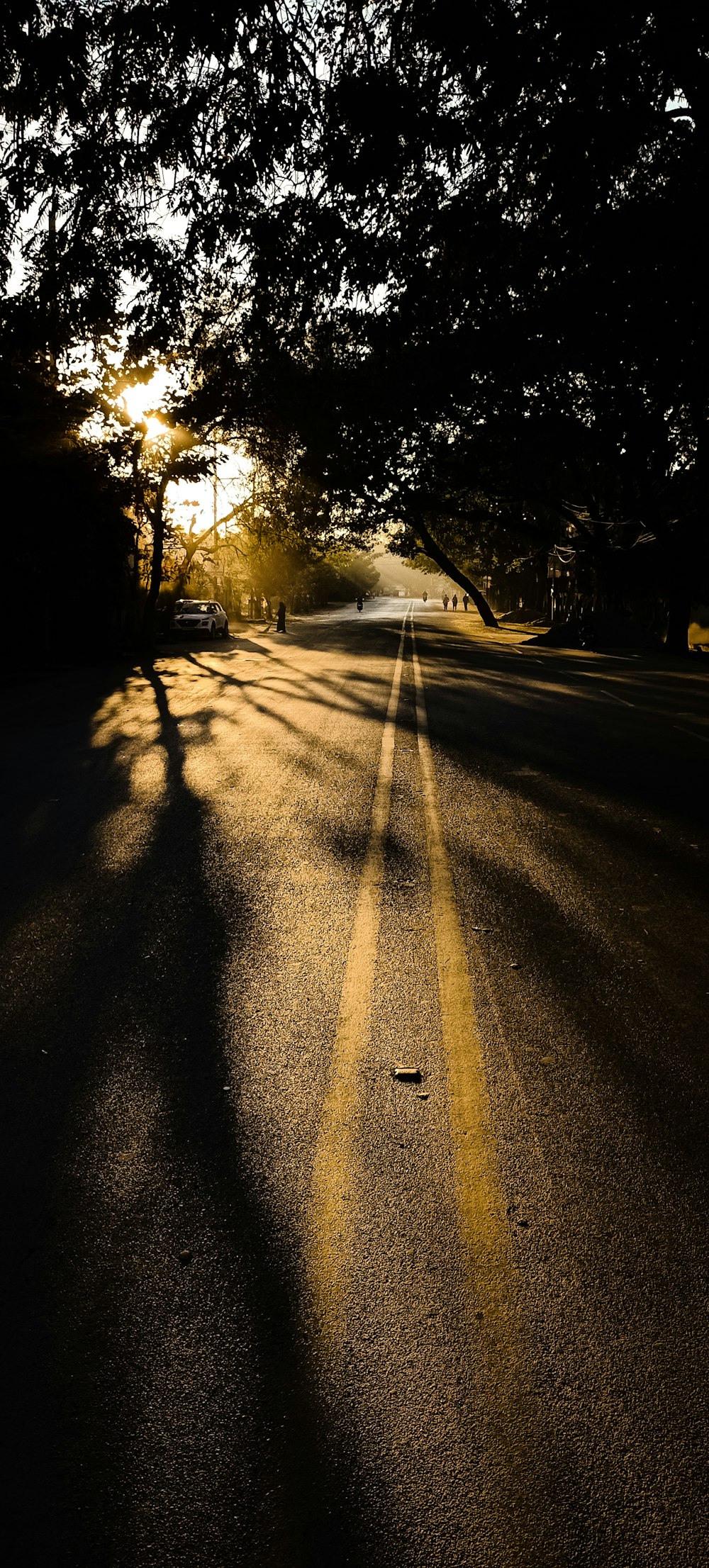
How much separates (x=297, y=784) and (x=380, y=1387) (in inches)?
301

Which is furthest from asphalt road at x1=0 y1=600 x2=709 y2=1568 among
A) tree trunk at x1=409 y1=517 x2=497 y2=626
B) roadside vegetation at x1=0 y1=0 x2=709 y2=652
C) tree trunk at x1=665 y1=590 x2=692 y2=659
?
tree trunk at x1=409 y1=517 x2=497 y2=626

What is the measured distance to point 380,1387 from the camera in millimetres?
2473

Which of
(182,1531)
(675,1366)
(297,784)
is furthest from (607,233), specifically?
(182,1531)

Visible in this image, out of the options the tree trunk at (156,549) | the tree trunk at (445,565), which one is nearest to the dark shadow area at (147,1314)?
the tree trunk at (156,549)

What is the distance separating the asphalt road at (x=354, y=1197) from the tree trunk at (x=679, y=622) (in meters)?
28.6

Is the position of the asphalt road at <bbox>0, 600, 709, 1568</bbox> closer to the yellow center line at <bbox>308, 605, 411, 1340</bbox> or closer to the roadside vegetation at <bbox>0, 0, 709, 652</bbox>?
the yellow center line at <bbox>308, 605, 411, 1340</bbox>

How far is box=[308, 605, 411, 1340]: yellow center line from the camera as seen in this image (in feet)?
9.33

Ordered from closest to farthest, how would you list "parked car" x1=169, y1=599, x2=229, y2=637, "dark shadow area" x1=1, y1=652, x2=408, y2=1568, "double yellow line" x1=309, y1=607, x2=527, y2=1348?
"dark shadow area" x1=1, y1=652, x2=408, y2=1568, "double yellow line" x1=309, y1=607, x2=527, y2=1348, "parked car" x1=169, y1=599, x2=229, y2=637

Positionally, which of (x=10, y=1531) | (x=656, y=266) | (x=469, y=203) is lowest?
(x=10, y=1531)

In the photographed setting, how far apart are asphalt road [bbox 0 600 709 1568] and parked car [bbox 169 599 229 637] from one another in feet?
97.8

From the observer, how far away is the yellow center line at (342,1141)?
2844mm

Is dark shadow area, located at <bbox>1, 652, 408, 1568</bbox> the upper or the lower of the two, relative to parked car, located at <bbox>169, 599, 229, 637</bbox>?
lower

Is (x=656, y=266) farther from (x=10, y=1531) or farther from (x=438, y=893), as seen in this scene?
(x=10, y=1531)

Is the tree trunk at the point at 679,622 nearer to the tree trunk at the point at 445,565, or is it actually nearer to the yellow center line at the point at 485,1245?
the tree trunk at the point at 445,565
